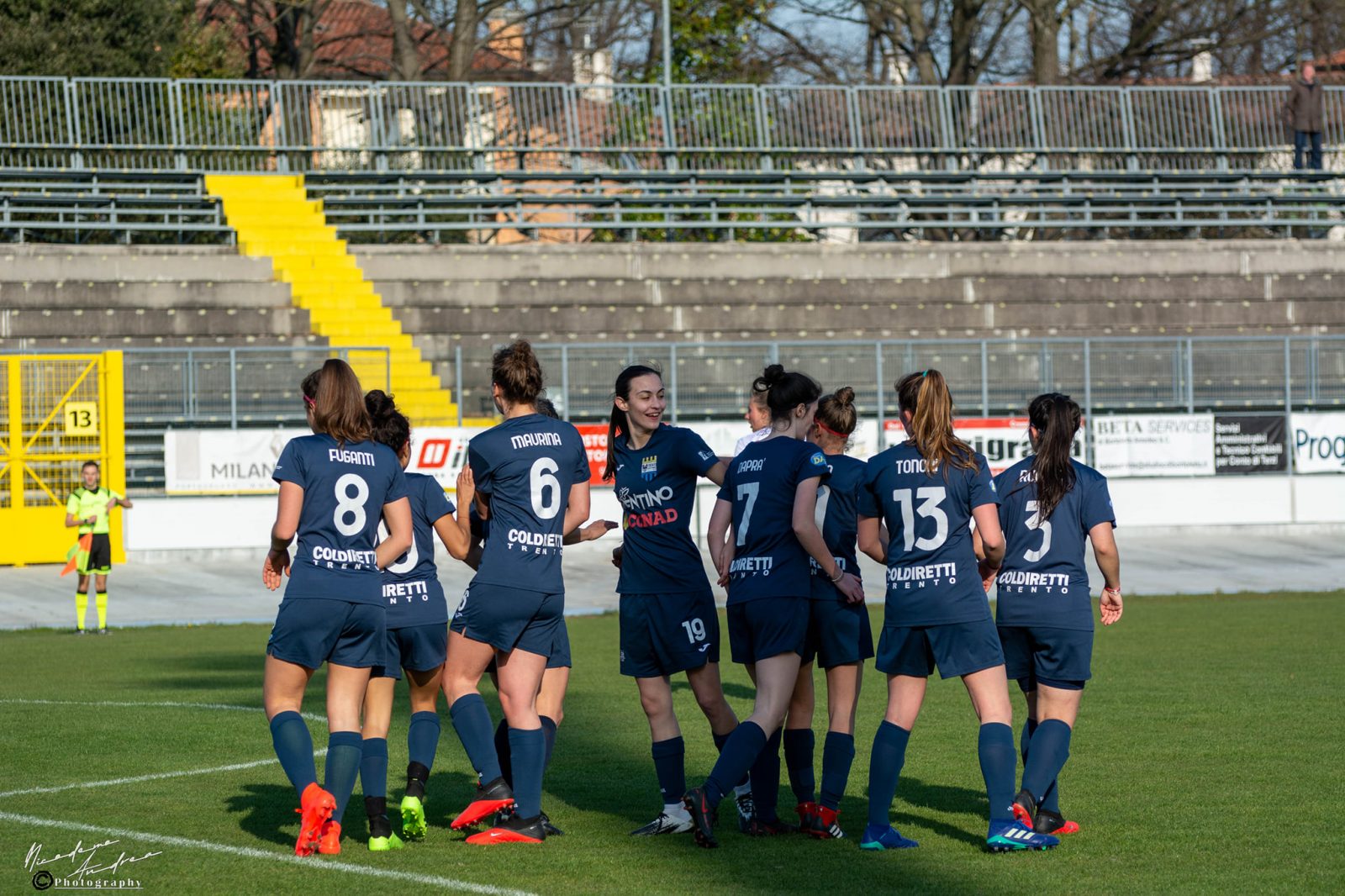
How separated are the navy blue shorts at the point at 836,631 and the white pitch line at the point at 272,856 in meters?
1.80

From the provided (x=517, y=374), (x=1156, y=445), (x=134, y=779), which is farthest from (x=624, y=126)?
(x=517, y=374)

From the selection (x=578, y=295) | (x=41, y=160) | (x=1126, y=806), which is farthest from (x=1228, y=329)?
(x=1126, y=806)

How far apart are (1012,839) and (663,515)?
195 centimetres

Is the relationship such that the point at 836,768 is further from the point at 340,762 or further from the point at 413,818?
the point at 340,762

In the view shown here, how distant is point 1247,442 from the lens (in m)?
25.2

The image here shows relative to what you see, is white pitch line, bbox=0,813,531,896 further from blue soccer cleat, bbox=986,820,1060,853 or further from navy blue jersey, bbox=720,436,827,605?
blue soccer cleat, bbox=986,820,1060,853

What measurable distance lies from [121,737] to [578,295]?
735 inches

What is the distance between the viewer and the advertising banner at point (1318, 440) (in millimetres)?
25125

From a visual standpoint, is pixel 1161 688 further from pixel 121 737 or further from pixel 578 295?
pixel 578 295

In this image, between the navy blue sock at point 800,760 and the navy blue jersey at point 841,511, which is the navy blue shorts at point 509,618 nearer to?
the navy blue sock at point 800,760

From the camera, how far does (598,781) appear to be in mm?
8242

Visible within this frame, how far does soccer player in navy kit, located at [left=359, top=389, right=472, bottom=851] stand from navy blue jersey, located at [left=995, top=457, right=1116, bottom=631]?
2.38m

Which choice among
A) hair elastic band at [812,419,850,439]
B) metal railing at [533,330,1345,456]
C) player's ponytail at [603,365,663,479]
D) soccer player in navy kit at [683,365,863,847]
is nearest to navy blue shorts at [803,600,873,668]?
soccer player in navy kit at [683,365,863,847]

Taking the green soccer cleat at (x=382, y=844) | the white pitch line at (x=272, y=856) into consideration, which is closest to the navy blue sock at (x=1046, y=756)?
the white pitch line at (x=272, y=856)
